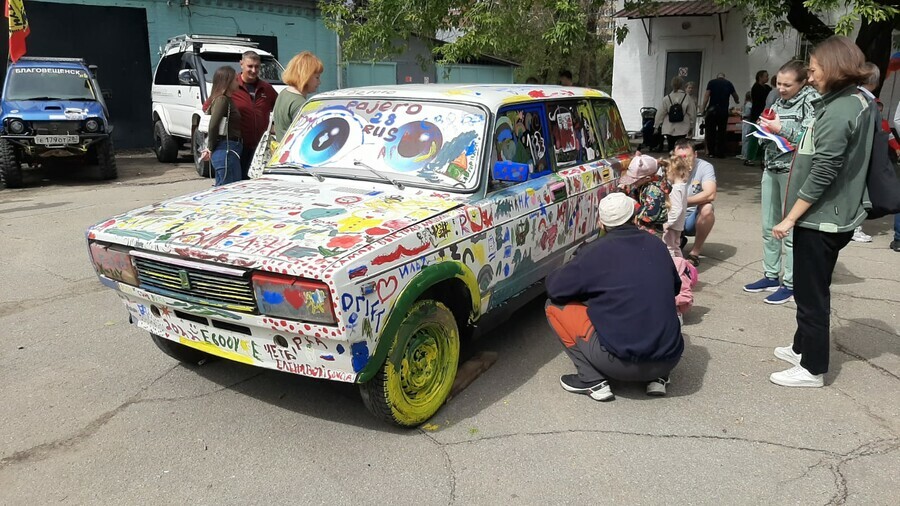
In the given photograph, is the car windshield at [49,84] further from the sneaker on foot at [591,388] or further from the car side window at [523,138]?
the sneaker on foot at [591,388]

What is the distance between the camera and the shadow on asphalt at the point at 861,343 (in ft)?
14.8

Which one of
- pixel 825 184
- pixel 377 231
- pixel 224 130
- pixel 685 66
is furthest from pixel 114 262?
pixel 685 66

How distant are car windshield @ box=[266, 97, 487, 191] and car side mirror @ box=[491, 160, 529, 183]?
122 millimetres

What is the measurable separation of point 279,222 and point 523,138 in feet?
5.87

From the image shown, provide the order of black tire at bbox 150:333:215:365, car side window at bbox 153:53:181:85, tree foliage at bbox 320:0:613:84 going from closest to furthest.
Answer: black tire at bbox 150:333:215:365, tree foliage at bbox 320:0:613:84, car side window at bbox 153:53:181:85

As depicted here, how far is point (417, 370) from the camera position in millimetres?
3559

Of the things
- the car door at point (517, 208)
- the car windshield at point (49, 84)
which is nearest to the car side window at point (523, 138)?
the car door at point (517, 208)

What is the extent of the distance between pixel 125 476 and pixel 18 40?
11607 mm

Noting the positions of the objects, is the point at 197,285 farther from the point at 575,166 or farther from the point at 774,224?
the point at 774,224

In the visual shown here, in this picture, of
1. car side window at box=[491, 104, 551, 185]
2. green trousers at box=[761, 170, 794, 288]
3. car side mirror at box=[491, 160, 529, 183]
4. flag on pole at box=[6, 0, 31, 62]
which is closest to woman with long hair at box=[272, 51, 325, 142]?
car side window at box=[491, 104, 551, 185]

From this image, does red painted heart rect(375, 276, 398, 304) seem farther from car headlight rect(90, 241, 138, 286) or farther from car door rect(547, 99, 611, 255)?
car door rect(547, 99, 611, 255)

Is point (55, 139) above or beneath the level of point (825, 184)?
→ beneath

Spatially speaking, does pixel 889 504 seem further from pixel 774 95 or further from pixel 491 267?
pixel 774 95

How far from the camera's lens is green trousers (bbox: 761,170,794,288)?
541cm
